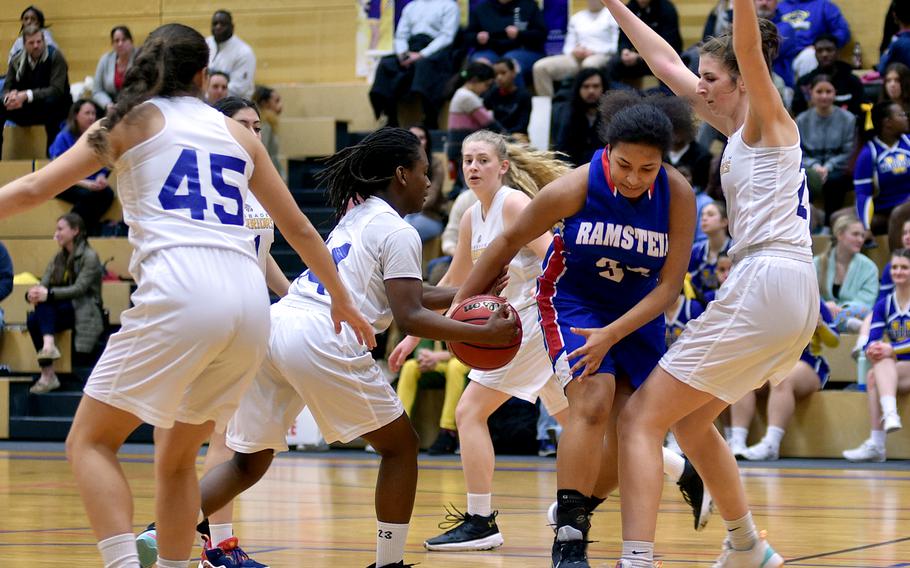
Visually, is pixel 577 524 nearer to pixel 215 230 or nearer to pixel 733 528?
pixel 733 528

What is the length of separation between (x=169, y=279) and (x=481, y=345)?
1.17 m

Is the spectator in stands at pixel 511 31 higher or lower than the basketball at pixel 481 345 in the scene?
higher

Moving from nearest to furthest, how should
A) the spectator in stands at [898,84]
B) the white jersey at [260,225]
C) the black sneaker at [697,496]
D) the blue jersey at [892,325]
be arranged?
the white jersey at [260,225]
the black sneaker at [697,496]
the blue jersey at [892,325]
the spectator in stands at [898,84]

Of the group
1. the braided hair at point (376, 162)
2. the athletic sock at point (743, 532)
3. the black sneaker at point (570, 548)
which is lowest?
the athletic sock at point (743, 532)

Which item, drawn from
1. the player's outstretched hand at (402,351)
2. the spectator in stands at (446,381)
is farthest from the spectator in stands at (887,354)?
the player's outstretched hand at (402,351)

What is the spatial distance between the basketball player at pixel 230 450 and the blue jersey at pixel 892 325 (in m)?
5.50

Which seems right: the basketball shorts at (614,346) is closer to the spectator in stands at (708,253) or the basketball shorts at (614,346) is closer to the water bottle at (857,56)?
the spectator in stands at (708,253)

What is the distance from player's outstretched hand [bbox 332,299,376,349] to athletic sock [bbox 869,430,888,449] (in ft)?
19.2

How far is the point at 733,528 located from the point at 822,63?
307 inches

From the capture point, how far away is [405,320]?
159 inches

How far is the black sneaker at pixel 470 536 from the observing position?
520 cm

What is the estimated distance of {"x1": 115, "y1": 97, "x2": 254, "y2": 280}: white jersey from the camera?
11.1 ft

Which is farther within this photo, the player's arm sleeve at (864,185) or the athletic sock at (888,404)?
the player's arm sleeve at (864,185)

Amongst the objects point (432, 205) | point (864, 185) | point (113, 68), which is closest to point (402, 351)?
point (432, 205)
